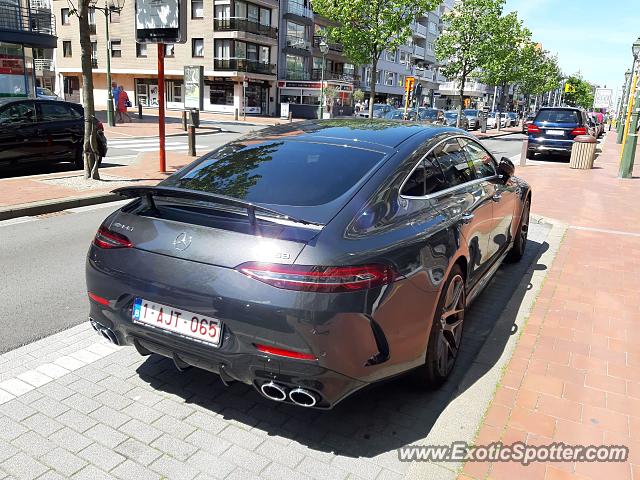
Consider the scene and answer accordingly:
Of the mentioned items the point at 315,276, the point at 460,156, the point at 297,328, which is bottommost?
the point at 297,328

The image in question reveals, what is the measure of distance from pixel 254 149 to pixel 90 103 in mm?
7512

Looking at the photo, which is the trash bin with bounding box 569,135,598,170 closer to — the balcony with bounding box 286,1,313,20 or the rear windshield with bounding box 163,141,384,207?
the rear windshield with bounding box 163,141,384,207

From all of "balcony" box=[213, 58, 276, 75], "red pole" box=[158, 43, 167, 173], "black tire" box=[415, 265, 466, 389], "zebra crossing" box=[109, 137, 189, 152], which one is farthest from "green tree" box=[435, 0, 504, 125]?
"black tire" box=[415, 265, 466, 389]

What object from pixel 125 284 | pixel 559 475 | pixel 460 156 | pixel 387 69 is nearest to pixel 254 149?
pixel 125 284

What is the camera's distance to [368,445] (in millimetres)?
3006

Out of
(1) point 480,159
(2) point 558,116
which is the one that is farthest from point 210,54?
(1) point 480,159

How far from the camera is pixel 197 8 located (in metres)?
47.8

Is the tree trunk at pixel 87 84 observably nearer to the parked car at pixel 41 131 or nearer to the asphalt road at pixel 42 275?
the parked car at pixel 41 131

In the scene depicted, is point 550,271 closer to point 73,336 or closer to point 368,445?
point 368,445

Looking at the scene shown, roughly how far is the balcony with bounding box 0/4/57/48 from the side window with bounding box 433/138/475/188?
71.7 ft

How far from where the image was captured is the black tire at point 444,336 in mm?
3365

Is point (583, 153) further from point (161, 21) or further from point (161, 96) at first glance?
point (161, 21)

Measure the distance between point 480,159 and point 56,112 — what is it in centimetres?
1030

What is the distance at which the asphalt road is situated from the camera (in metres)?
4.41
